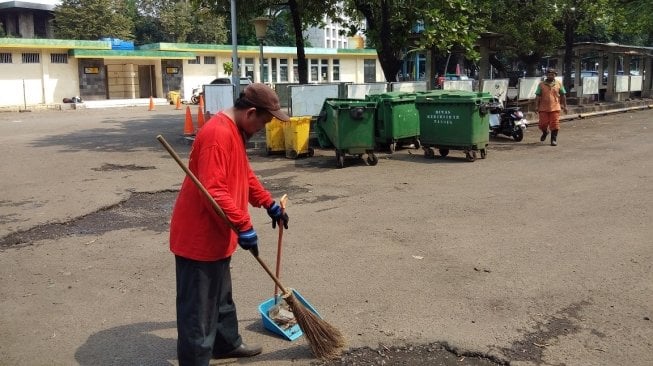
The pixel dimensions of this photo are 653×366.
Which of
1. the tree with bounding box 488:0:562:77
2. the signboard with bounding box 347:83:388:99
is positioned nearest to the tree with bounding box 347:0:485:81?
the signboard with bounding box 347:83:388:99

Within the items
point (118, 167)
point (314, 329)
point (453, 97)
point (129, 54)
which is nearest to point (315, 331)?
point (314, 329)

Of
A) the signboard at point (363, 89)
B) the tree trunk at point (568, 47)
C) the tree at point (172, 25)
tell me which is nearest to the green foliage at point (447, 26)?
the signboard at point (363, 89)

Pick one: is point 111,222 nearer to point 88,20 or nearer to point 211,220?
point 211,220

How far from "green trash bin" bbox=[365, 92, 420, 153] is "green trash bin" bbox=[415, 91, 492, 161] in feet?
0.83

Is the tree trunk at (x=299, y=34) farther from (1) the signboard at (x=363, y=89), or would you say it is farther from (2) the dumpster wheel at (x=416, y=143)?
(2) the dumpster wheel at (x=416, y=143)

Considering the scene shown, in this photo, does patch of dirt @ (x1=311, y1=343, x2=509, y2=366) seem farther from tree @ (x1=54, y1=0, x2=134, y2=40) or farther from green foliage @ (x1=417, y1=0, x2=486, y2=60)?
tree @ (x1=54, y1=0, x2=134, y2=40)

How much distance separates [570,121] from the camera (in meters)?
20.8

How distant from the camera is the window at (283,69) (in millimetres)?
53500

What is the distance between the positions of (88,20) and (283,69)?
16954 millimetres

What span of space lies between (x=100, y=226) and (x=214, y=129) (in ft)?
15.9

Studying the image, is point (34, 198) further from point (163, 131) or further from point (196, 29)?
point (196, 29)

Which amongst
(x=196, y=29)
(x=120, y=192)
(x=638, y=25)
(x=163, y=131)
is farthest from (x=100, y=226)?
(x=196, y=29)

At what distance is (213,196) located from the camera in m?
3.30

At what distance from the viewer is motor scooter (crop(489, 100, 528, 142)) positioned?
1528 cm
